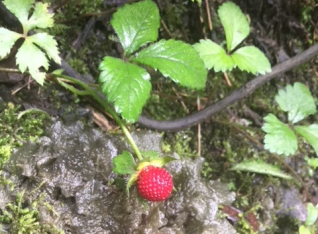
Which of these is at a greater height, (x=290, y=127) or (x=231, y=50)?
(x=231, y=50)

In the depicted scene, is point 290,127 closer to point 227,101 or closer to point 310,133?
point 310,133

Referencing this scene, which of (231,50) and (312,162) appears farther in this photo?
(312,162)

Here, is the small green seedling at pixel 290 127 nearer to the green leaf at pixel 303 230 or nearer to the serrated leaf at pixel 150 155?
the green leaf at pixel 303 230

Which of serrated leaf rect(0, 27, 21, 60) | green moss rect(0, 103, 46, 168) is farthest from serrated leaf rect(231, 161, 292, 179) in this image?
serrated leaf rect(0, 27, 21, 60)

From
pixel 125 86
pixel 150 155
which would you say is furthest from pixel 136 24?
pixel 150 155

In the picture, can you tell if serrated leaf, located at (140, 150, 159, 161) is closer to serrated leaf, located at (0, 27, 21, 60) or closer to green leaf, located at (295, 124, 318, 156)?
serrated leaf, located at (0, 27, 21, 60)

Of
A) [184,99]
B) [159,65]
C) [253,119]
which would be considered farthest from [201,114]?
[159,65]

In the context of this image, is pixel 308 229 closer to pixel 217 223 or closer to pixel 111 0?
pixel 217 223
